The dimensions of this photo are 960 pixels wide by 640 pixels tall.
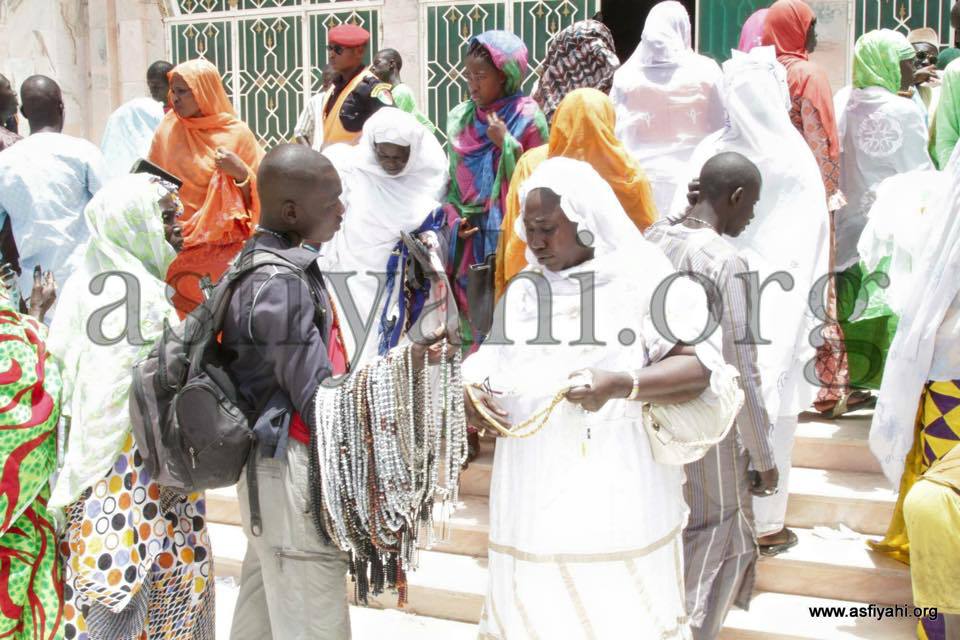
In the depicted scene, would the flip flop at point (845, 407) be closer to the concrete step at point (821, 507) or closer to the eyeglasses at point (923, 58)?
the concrete step at point (821, 507)

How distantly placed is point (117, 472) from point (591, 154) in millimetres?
2230

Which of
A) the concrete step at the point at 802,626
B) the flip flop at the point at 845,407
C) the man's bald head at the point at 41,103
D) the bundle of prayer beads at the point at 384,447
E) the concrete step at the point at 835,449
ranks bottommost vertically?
the concrete step at the point at 802,626

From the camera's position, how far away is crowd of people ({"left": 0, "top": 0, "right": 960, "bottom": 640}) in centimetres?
246

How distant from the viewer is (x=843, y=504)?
13.6 ft

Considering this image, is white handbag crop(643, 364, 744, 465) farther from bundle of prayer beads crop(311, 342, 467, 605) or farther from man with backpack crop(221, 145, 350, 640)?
man with backpack crop(221, 145, 350, 640)

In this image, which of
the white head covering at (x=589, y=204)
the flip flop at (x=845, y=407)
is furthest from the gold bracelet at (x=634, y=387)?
the flip flop at (x=845, y=407)

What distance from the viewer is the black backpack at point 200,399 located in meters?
2.46

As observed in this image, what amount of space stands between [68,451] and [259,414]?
0.81 meters

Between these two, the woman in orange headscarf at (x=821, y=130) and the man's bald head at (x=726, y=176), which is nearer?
the man's bald head at (x=726, y=176)

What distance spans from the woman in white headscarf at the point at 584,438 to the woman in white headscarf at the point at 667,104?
2154 mm

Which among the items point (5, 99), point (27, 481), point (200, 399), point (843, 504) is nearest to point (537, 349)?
point (200, 399)

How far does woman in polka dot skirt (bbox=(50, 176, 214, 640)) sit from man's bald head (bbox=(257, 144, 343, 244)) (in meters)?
0.57

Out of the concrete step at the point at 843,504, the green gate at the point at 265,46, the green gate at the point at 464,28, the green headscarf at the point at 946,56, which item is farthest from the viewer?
the green gate at the point at 265,46

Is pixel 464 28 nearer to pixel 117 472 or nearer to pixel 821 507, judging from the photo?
pixel 821 507
